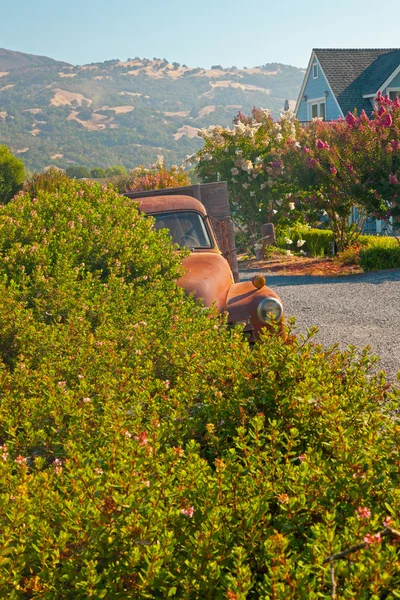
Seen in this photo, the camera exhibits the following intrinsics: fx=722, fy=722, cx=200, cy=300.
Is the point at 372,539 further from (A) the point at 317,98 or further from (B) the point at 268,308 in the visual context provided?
(A) the point at 317,98

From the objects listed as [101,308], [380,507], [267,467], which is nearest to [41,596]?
[267,467]

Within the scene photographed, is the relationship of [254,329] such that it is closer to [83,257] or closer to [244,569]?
[83,257]

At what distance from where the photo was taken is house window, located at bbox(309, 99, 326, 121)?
3906 centimetres

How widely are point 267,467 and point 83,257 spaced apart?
4861 mm

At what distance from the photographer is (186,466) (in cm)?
299

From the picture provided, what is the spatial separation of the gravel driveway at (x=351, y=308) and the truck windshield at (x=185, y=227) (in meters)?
1.94

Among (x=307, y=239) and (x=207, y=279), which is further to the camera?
(x=307, y=239)

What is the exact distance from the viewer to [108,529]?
8.84 ft

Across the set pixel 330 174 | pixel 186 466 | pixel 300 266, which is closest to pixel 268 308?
pixel 186 466

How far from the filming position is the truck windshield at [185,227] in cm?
938

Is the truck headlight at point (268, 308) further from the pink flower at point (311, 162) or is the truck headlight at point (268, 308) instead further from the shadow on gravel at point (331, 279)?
the pink flower at point (311, 162)

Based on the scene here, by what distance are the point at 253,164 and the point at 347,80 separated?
16.8m

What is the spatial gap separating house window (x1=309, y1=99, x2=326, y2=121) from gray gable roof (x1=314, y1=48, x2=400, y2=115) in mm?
1766

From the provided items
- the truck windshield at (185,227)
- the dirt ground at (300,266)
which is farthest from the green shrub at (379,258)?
the truck windshield at (185,227)
